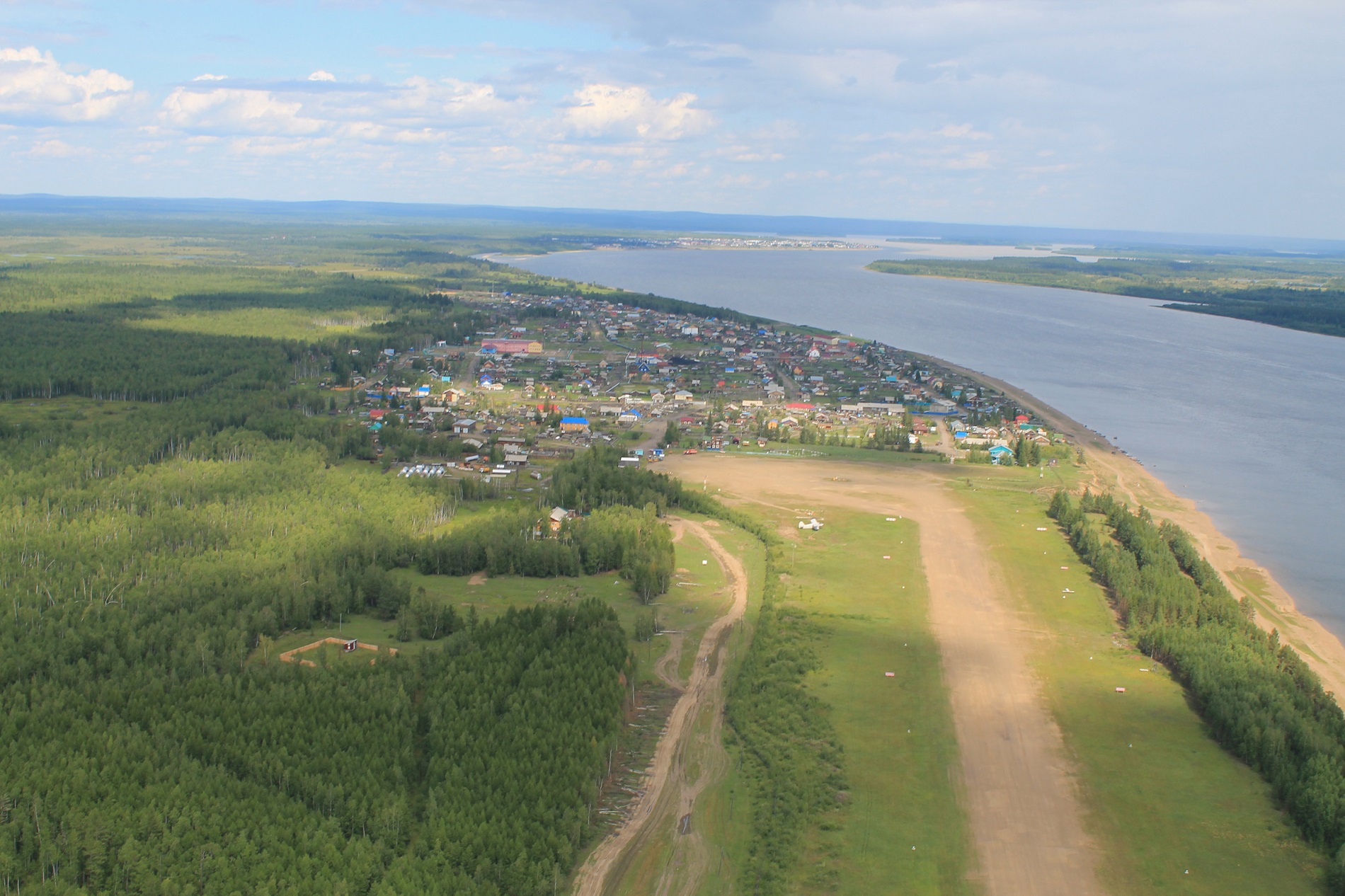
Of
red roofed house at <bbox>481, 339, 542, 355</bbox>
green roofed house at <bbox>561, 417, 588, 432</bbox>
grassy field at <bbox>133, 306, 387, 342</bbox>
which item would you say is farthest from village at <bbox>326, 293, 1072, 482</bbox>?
grassy field at <bbox>133, 306, 387, 342</bbox>

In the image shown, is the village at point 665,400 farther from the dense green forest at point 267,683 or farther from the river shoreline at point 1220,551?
the dense green forest at point 267,683

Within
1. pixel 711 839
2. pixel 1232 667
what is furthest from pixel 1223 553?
pixel 711 839

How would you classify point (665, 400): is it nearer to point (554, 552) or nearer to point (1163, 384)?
point (554, 552)

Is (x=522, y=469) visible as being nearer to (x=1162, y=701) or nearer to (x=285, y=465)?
(x=285, y=465)

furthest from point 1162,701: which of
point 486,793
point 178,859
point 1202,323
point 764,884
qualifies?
point 1202,323

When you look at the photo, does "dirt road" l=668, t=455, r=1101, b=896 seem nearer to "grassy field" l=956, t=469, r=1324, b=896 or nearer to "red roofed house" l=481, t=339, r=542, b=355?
"grassy field" l=956, t=469, r=1324, b=896

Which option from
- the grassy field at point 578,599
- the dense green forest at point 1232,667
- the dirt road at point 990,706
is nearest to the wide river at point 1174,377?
the dense green forest at point 1232,667
